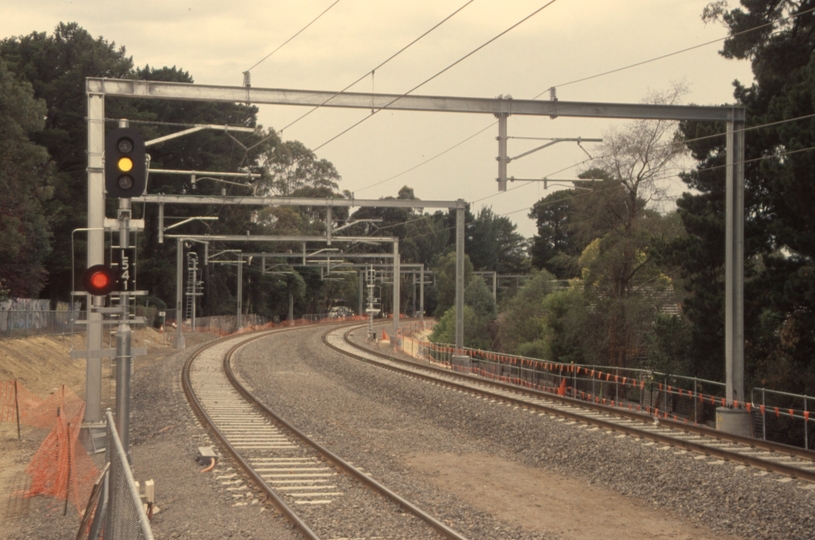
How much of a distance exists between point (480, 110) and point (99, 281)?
9.71 metres

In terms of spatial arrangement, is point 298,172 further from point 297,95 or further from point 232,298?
point 297,95

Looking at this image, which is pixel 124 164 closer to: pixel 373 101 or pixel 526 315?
pixel 373 101

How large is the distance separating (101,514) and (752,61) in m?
23.8

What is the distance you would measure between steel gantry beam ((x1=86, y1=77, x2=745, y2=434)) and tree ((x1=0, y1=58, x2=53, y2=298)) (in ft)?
63.6

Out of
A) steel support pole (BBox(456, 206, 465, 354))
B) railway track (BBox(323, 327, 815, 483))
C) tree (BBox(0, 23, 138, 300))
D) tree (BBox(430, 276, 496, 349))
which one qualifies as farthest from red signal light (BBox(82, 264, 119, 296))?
tree (BBox(430, 276, 496, 349))

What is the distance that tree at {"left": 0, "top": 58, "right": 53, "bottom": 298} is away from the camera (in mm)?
33938

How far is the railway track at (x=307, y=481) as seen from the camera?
10297 millimetres

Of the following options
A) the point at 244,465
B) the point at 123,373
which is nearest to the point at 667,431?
the point at 244,465

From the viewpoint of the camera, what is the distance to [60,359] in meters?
35.9

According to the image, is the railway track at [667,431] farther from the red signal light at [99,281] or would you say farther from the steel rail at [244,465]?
the red signal light at [99,281]

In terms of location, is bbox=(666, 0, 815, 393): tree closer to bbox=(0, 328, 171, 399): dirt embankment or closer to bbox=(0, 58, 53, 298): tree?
bbox=(0, 328, 171, 399): dirt embankment

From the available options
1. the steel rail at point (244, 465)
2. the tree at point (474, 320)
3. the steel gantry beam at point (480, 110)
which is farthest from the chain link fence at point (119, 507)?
the tree at point (474, 320)

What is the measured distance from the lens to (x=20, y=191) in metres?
35.4

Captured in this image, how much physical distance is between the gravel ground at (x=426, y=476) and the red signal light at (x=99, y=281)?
9.95ft
